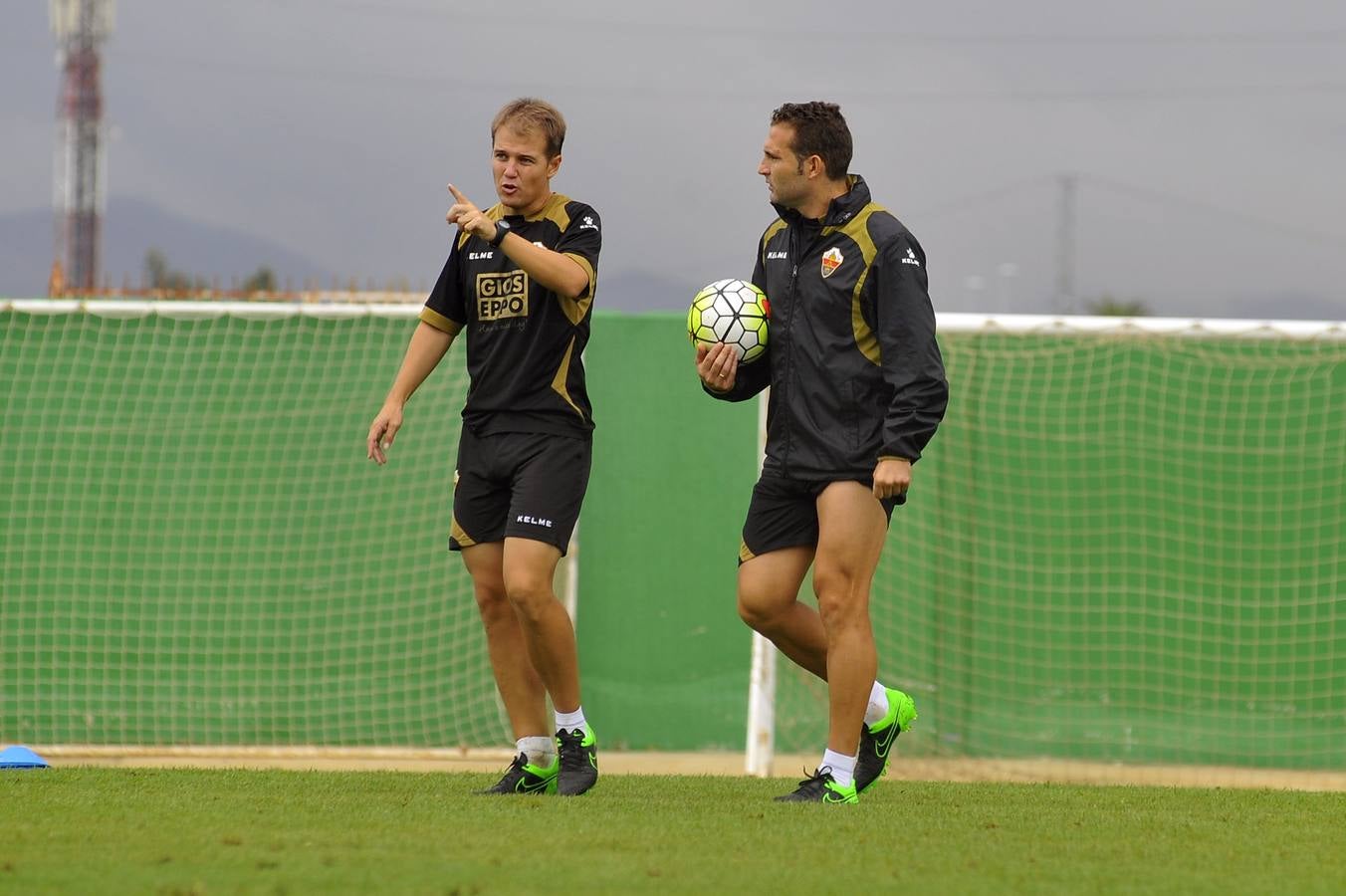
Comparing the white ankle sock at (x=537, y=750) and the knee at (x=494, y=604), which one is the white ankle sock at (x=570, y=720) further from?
the knee at (x=494, y=604)

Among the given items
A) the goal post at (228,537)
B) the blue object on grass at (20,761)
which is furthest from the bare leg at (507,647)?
the goal post at (228,537)

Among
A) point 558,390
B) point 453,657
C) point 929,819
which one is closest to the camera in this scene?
point 929,819

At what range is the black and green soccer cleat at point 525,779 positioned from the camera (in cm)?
577

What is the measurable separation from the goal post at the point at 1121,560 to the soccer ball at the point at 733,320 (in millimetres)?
4267

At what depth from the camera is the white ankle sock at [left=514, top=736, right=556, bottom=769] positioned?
18.9 ft

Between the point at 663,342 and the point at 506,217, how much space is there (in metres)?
4.54

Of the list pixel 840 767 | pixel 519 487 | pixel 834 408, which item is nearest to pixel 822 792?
pixel 840 767

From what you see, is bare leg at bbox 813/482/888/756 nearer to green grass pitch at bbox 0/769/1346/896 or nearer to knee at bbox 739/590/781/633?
knee at bbox 739/590/781/633

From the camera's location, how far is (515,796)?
5.59 metres

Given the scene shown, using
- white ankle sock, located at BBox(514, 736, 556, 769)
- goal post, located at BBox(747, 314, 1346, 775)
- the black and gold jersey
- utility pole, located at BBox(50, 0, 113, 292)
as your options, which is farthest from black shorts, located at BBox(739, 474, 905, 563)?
utility pole, located at BBox(50, 0, 113, 292)

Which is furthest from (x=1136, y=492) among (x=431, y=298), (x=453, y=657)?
(x=431, y=298)

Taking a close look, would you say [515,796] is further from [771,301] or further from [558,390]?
[771,301]

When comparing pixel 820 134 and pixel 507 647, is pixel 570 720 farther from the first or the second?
pixel 820 134

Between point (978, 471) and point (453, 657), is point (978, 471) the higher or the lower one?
the higher one
